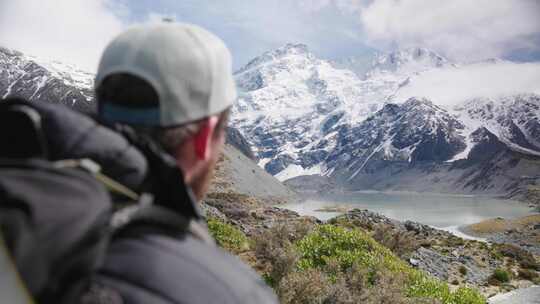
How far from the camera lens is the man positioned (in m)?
1.33

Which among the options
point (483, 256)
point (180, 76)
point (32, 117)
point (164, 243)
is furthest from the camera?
point (483, 256)

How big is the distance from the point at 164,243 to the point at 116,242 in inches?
4.9

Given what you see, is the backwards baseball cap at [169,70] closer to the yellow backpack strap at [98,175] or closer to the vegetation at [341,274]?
the yellow backpack strap at [98,175]

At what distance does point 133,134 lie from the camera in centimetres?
150

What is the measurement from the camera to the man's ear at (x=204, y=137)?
1.69m

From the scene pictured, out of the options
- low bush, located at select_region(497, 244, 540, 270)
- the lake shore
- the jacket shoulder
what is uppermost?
the jacket shoulder

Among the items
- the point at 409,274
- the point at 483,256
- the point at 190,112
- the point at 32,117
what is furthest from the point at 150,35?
the point at 483,256

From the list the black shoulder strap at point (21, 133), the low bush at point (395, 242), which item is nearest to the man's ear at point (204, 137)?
the black shoulder strap at point (21, 133)

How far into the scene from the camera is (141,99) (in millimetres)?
1604

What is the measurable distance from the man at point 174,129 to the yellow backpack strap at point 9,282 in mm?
258

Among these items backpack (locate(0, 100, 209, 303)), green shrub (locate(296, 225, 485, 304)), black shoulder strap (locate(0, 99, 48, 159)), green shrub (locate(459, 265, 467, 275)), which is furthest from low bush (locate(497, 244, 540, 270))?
black shoulder strap (locate(0, 99, 48, 159))

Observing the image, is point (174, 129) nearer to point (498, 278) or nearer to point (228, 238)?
point (228, 238)

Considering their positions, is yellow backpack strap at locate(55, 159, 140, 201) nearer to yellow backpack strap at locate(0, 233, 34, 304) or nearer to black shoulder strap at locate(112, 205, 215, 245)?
black shoulder strap at locate(112, 205, 215, 245)

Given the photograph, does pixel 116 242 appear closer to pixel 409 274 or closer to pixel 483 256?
pixel 409 274
